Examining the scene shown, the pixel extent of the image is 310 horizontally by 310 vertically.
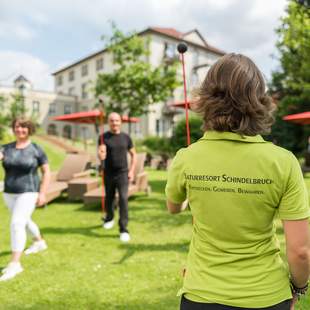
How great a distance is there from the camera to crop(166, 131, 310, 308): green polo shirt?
4.74ft

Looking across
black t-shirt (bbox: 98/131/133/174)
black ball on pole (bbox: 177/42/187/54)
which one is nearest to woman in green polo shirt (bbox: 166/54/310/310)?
black ball on pole (bbox: 177/42/187/54)

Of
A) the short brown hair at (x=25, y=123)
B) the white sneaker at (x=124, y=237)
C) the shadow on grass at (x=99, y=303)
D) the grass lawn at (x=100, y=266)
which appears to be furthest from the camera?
the white sneaker at (x=124, y=237)

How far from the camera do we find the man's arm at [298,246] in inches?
57.5

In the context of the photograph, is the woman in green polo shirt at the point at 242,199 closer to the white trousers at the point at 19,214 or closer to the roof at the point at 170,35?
the white trousers at the point at 19,214

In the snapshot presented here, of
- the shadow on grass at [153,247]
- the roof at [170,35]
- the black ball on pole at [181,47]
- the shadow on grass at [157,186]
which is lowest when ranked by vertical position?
the shadow on grass at [157,186]

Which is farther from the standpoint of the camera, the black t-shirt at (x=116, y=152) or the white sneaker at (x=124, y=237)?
the black t-shirt at (x=116, y=152)

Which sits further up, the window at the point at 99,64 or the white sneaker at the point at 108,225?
the window at the point at 99,64

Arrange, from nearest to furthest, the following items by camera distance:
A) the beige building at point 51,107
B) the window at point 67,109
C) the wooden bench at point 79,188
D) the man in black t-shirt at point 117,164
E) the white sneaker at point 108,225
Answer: the man in black t-shirt at point 117,164 → the white sneaker at point 108,225 → the wooden bench at point 79,188 → the beige building at point 51,107 → the window at point 67,109

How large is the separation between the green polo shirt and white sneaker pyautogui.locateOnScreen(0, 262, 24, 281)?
3.56m

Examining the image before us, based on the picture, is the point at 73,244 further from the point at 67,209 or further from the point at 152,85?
the point at 152,85

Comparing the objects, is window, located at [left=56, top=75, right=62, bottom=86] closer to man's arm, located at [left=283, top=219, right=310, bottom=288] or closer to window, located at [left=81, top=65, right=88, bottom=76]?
window, located at [left=81, top=65, right=88, bottom=76]

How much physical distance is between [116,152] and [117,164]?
8.3 inches

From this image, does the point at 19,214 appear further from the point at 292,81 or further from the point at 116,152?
the point at 292,81

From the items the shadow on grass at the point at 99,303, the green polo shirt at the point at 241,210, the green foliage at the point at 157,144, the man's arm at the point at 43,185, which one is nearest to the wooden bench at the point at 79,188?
the man's arm at the point at 43,185
